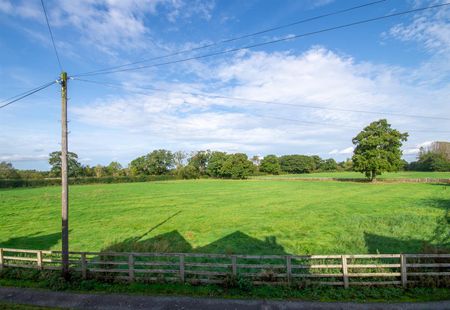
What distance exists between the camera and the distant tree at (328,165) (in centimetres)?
14925

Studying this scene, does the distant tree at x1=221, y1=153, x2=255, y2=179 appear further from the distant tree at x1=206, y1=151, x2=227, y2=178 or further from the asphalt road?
the asphalt road

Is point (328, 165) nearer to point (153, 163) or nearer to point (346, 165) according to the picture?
point (346, 165)

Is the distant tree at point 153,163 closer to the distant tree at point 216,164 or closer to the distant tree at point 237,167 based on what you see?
the distant tree at point 216,164

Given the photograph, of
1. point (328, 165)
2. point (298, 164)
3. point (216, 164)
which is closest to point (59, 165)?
point (216, 164)

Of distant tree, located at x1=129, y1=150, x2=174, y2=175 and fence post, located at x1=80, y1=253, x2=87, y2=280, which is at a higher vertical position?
distant tree, located at x1=129, y1=150, x2=174, y2=175

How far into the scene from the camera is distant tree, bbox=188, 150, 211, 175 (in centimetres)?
13438

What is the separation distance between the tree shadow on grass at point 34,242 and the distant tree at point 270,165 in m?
120

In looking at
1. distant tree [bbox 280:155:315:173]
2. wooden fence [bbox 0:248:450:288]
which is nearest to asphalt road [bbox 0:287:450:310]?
wooden fence [bbox 0:248:450:288]

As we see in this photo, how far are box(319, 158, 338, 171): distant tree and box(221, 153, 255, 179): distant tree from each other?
64.1 meters

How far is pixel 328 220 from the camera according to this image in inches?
914

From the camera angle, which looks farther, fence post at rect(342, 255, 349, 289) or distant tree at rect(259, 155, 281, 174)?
distant tree at rect(259, 155, 281, 174)

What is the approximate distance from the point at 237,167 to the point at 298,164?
52.5m

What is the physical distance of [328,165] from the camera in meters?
150

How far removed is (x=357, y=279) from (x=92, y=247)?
637 inches
